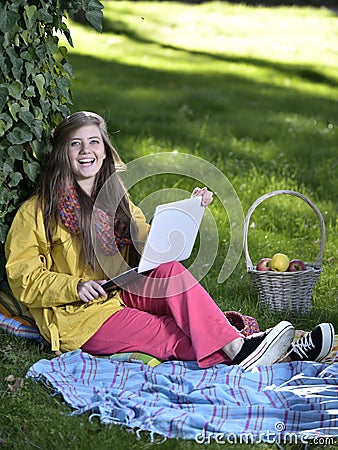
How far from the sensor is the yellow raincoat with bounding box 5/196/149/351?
3.26 metres

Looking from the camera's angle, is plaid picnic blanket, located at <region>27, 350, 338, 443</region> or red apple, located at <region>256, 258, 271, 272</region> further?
red apple, located at <region>256, 258, 271, 272</region>

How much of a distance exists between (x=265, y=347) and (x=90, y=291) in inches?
28.8

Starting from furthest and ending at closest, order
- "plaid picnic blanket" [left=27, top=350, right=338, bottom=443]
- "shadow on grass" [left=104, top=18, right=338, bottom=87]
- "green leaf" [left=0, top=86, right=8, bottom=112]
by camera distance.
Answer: "shadow on grass" [left=104, top=18, right=338, bottom=87] → "green leaf" [left=0, top=86, right=8, bottom=112] → "plaid picnic blanket" [left=27, top=350, right=338, bottom=443]

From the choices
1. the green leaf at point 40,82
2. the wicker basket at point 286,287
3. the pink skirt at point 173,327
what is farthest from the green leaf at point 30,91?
the wicker basket at point 286,287

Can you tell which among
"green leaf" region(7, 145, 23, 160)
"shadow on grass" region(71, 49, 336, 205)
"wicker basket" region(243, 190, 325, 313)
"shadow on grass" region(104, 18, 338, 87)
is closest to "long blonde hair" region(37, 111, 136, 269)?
"green leaf" region(7, 145, 23, 160)

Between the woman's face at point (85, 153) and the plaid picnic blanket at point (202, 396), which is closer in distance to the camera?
the plaid picnic blanket at point (202, 396)

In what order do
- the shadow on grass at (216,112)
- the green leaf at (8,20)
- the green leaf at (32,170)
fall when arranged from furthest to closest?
the shadow on grass at (216,112) < the green leaf at (32,170) < the green leaf at (8,20)

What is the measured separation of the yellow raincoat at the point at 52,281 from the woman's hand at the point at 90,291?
0.03 meters

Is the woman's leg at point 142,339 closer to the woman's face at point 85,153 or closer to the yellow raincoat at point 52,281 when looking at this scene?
the yellow raincoat at point 52,281

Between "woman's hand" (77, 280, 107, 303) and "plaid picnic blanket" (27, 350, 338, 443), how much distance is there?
0.75 feet

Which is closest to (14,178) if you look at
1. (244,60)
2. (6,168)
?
(6,168)

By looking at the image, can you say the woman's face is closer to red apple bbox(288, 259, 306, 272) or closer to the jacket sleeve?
the jacket sleeve

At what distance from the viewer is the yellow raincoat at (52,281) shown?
3262 mm

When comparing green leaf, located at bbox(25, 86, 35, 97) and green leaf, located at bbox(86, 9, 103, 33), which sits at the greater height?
green leaf, located at bbox(86, 9, 103, 33)
